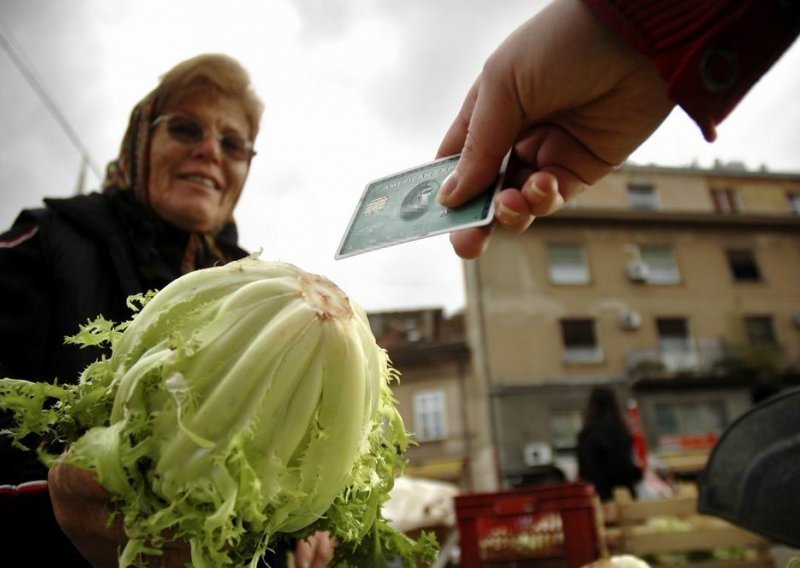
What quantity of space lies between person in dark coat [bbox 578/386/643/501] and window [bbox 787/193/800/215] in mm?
30404

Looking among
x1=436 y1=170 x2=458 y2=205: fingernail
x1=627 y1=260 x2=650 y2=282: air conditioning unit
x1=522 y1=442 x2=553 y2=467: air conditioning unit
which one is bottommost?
x1=522 y1=442 x2=553 y2=467: air conditioning unit

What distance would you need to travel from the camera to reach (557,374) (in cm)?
2152

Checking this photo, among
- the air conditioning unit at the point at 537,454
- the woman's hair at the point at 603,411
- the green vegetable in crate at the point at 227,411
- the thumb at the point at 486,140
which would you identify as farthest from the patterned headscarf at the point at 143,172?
the air conditioning unit at the point at 537,454

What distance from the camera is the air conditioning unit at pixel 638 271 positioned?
2328 cm

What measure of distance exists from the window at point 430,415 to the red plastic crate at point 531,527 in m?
20.0

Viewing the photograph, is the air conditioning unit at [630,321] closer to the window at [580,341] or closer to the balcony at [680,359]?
the balcony at [680,359]

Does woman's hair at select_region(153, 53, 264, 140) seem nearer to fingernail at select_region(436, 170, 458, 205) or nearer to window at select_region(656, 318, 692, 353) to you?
fingernail at select_region(436, 170, 458, 205)

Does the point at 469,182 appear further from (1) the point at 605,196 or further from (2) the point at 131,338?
(1) the point at 605,196

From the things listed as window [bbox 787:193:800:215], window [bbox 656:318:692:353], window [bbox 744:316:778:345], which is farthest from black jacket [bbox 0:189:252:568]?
window [bbox 787:193:800:215]

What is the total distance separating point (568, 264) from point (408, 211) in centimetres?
2341

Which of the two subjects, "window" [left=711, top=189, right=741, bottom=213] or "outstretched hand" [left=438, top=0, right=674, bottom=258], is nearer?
"outstretched hand" [left=438, top=0, right=674, bottom=258]

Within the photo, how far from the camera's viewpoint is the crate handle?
318cm

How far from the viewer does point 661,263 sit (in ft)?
80.8

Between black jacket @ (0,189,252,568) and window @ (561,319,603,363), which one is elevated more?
window @ (561,319,603,363)
